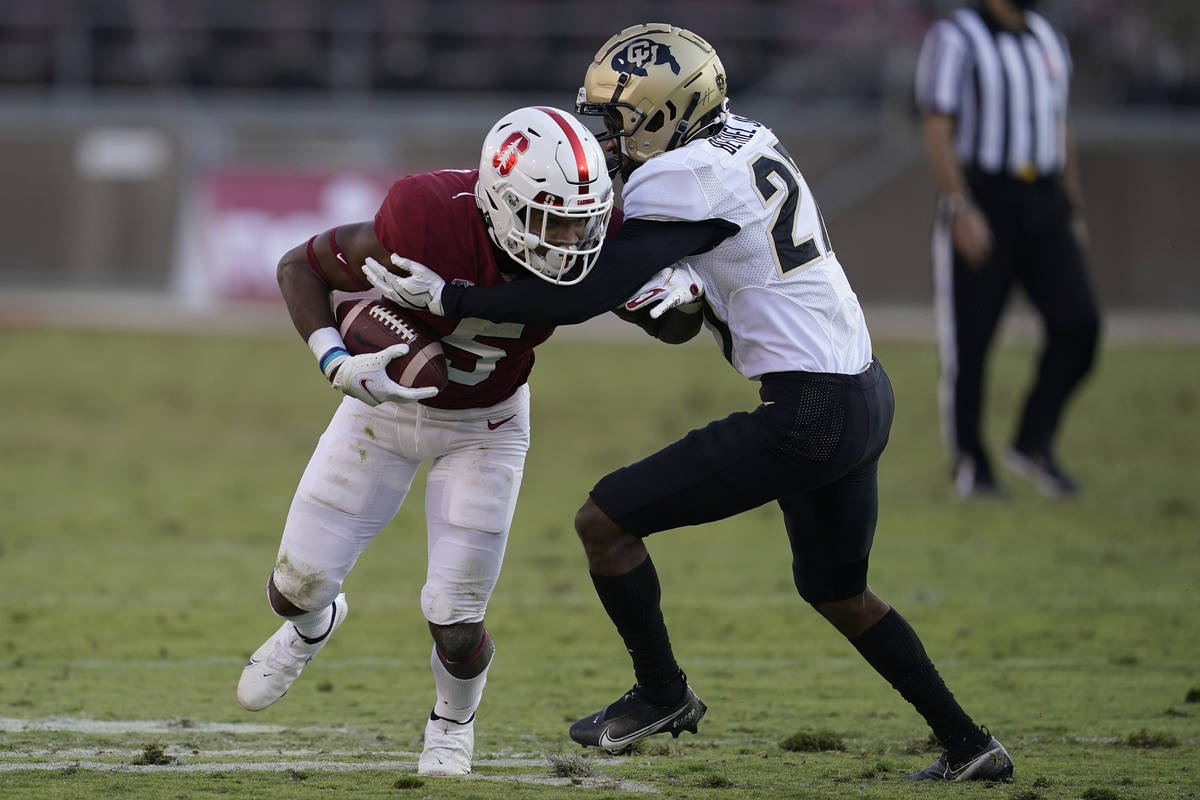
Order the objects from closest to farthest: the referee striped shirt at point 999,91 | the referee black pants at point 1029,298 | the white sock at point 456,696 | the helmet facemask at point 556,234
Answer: the helmet facemask at point 556,234 → the white sock at point 456,696 → the referee black pants at point 1029,298 → the referee striped shirt at point 999,91

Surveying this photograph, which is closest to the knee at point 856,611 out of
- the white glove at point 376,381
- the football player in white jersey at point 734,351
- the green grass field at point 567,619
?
the football player in white jersey at point 734,351

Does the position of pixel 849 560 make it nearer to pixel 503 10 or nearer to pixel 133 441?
pixel 133 441

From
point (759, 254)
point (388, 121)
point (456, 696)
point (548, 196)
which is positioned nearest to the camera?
point (548, 196)

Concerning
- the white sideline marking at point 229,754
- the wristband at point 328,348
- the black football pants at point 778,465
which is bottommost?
the white sideline marking at point 229,754

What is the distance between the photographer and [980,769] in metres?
3.72

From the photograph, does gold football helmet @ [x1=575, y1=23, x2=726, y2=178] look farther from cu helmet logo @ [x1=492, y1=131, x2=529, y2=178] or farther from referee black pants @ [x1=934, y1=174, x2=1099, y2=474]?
referee black pants @ [x1=934, y1=174, x2=1099, y2=474]

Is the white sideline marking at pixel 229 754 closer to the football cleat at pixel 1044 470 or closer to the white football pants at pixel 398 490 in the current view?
the white football pants at pixel 398 490

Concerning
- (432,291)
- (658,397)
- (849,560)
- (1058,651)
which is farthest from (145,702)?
(658,397)

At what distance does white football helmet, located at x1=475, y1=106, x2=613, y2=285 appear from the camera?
3.55 metres

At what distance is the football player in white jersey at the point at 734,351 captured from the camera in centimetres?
359

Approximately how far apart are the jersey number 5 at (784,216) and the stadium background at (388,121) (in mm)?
10219

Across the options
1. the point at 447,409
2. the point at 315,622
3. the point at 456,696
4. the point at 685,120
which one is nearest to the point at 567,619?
the point at 315,622

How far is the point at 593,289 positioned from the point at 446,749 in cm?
109

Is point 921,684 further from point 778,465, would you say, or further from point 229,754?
point 229,754
